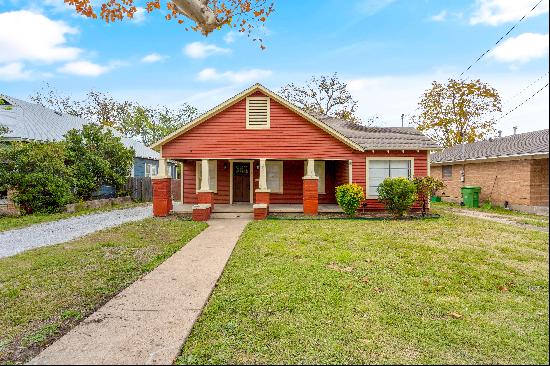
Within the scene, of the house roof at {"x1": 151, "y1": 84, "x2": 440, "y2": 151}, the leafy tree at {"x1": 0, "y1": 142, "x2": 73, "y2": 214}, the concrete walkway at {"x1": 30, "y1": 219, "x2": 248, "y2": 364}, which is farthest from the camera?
the house roof at {"x1": 151, "y1": 84, "x2": 440, "y2": 151}

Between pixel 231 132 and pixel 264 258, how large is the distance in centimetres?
872

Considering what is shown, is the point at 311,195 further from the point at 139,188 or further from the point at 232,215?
the point at 139,188

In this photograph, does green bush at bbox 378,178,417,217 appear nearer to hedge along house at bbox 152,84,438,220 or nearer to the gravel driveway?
hedge along house at bbox 152,84,438,220

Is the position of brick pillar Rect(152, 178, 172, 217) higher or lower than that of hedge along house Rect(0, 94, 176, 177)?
lower

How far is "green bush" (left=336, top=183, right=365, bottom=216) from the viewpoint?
13.8 m

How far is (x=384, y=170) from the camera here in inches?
609

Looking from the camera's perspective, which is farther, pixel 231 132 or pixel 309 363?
pixel 231 132

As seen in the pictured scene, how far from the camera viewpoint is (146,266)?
6.37 metres

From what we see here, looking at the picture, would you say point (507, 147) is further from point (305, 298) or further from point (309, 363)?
point (309, 363)

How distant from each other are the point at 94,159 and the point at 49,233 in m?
9.02

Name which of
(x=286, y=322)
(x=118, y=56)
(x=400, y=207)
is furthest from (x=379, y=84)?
(x=400, y=207)

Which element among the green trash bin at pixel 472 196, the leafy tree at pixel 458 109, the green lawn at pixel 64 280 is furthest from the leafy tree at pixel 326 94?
the green lawn at pixel 64 280

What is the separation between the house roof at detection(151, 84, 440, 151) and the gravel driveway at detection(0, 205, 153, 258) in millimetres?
3810

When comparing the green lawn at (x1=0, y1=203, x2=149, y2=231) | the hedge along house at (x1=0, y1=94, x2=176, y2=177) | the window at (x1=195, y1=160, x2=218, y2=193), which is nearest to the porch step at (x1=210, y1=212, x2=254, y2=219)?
the window at (x1=195, y1=160, x2=218, y2=193)
